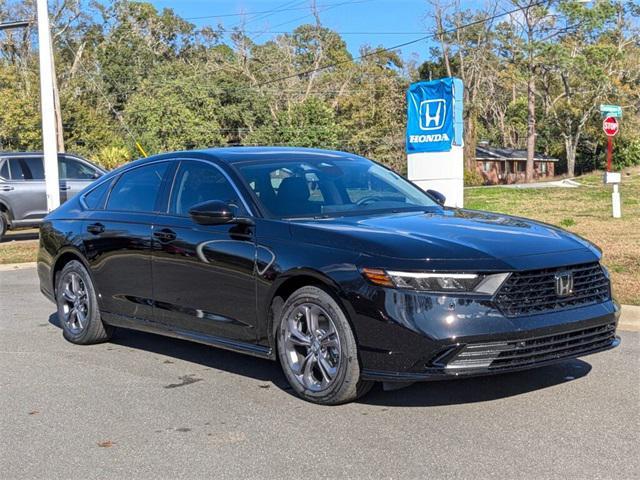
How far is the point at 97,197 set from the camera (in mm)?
7559

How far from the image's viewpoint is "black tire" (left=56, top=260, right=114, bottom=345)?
7.32 meters

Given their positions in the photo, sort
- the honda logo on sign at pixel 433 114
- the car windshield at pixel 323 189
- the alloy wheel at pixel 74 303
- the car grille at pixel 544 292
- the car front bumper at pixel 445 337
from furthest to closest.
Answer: the honda logo on sign at pixel 433 114
the alloy wheel at pixel 74 303
the car windshield at pixel 323 189
the car grille at pixel 544 292
the car front bumper at pixel 445 337

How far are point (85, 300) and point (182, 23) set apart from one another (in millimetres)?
77589

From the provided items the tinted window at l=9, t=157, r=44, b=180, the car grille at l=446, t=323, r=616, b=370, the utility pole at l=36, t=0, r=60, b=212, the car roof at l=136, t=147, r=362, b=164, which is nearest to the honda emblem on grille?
the car grille at l=446, t=323, r=616, b=370

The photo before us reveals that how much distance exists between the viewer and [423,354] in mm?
4801

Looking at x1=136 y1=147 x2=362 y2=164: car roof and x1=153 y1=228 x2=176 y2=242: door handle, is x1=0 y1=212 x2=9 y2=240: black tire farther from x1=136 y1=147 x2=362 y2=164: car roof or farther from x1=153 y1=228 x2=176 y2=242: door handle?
x1=153 y1=228 x2=176 y2=242: door handle

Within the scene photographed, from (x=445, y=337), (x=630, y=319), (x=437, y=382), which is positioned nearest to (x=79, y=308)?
(x=437, y=382)

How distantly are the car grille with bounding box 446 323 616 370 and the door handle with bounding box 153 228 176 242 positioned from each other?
252cm

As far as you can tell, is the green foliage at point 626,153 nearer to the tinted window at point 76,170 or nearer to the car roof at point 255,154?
Result: the tinted window at point 76,170

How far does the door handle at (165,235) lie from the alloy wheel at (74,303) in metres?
1.29

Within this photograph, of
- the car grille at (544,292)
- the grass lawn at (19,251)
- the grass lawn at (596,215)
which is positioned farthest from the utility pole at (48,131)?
the car grille at (544,292)

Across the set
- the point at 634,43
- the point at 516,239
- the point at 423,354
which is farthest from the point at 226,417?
the point at 634,43

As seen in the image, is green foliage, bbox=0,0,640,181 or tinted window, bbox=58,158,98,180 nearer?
tinted window, bbox=58,158,98,180

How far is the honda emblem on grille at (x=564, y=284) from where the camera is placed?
506 cm
